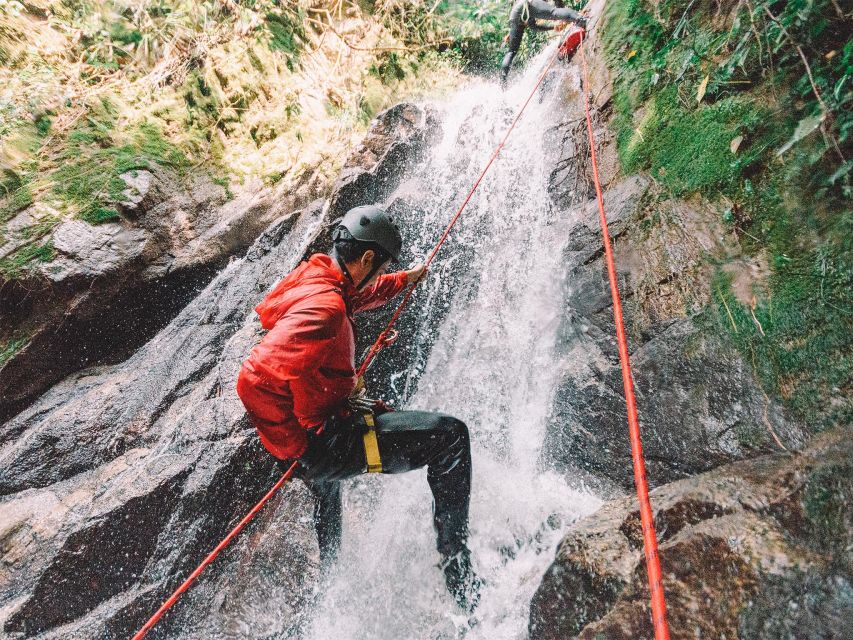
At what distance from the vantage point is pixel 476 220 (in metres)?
5.40

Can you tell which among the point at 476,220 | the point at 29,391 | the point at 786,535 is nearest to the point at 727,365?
the point at 786,535

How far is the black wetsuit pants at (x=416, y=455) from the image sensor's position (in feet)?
7.43

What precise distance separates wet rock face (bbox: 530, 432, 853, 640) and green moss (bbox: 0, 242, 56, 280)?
578cm

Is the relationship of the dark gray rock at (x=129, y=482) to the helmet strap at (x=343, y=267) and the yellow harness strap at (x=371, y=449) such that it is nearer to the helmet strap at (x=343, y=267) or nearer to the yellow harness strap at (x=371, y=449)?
the yellow harness strap at (x=371, y=449)

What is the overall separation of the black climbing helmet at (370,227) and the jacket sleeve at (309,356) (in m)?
0.55

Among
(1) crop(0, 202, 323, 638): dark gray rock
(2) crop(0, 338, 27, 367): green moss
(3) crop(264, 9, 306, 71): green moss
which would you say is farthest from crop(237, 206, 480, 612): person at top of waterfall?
(3) crop(264, 9, 306, 71): green moss

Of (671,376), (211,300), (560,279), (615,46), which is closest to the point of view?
(671,376)

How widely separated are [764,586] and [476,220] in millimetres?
4709

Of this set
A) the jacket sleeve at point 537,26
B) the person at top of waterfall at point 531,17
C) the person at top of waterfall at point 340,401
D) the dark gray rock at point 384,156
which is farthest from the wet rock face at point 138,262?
the jacket sleeve at point 537,26

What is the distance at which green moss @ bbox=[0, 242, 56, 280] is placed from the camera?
13.1 feet

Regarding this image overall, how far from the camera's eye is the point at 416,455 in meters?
2.46

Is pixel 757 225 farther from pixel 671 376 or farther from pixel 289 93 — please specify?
pixel 289 93

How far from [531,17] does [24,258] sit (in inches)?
350

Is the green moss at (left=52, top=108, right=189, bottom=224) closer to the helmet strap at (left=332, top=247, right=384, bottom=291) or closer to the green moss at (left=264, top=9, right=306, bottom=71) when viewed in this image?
the green moss at (left=264, top=9, right=306, bottom=71)
